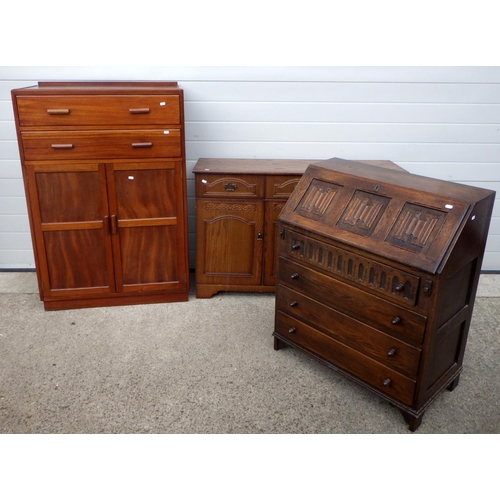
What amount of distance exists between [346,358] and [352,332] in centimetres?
20

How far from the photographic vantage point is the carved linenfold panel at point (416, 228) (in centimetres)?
263

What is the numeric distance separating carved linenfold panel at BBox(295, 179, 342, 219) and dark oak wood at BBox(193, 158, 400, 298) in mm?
877

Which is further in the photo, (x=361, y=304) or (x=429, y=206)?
(x=361, y=304)

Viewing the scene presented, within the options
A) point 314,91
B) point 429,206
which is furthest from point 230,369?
point 314,91

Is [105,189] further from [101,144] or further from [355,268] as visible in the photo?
[355,268]

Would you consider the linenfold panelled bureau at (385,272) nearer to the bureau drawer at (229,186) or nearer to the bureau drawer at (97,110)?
the bureau drawer at (229,186)

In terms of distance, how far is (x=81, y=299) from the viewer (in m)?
4.16

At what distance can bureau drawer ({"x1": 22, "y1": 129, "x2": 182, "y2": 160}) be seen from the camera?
3674 millimetres

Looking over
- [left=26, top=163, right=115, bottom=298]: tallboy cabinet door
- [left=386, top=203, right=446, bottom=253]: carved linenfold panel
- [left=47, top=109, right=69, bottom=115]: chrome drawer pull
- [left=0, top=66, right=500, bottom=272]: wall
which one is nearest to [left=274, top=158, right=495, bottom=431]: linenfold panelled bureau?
[left=386, top=203, right=446, bottom=253]: carved linenfold panel

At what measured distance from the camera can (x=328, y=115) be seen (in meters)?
4.42

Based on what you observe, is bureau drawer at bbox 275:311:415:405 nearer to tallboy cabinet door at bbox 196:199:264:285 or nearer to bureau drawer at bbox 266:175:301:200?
tallboy cabinet door at bbox 196:199:264:285

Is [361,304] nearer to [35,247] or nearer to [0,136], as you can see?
[35,247]

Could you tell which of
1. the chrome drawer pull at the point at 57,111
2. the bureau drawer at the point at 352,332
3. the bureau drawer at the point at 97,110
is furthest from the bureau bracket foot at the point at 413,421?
the chrome drawer pull at the point at 57,111

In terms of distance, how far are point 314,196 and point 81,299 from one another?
2163 millimetres
